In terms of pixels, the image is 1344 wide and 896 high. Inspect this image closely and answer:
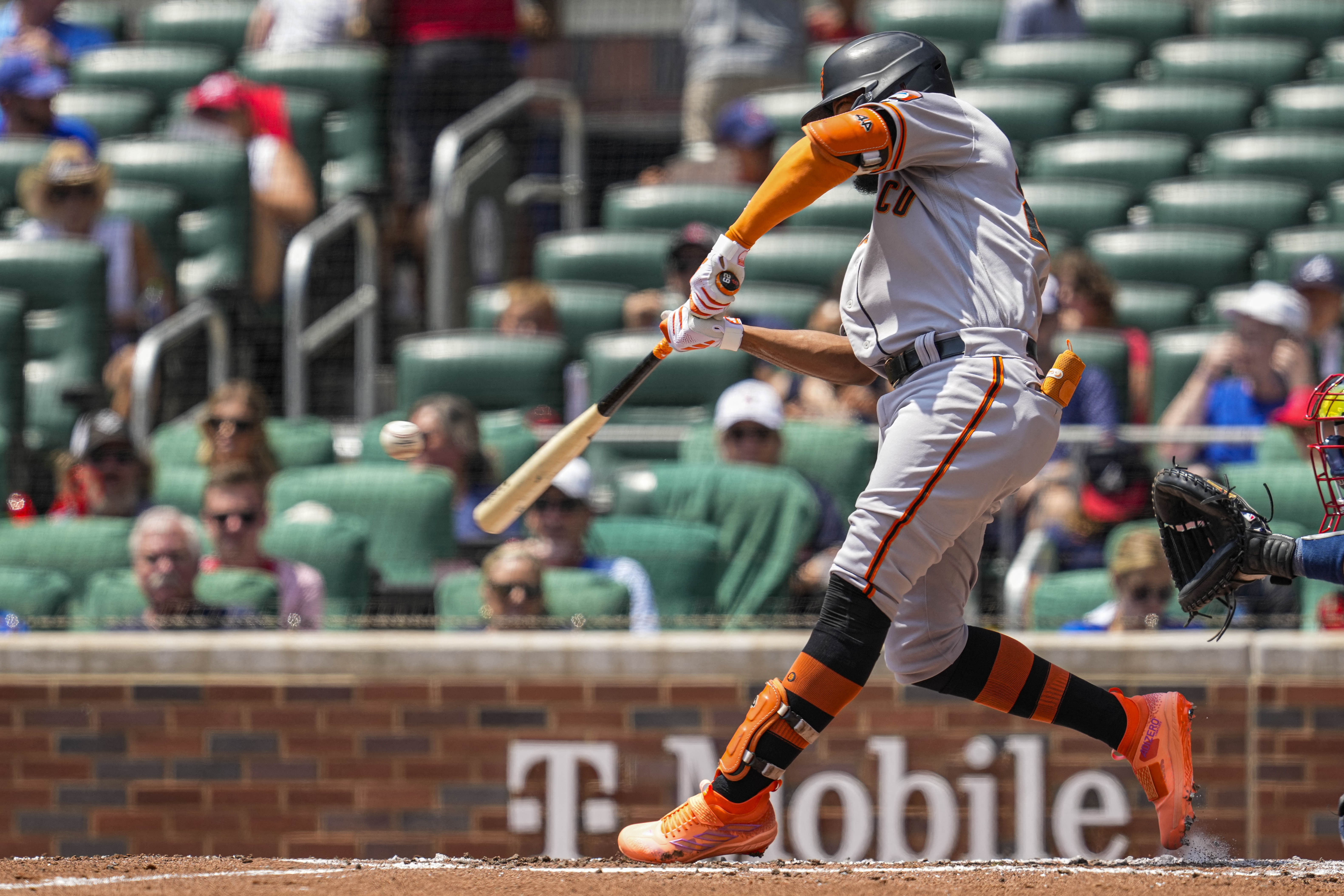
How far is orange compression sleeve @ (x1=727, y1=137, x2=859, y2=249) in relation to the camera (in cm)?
309

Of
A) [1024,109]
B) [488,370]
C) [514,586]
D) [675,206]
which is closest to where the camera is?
[514,586]

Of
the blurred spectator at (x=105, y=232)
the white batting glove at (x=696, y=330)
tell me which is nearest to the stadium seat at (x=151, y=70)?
the blurred spectator at (x=105, y=232)

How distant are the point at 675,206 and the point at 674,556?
2.71 m

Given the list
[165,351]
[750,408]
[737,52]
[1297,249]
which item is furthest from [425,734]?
[737,52]

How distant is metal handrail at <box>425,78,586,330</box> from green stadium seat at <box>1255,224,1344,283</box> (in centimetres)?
299

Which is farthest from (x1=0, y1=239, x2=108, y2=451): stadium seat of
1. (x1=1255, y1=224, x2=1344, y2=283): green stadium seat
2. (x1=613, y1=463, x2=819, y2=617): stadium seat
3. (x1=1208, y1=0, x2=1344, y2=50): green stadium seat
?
(x1=1208, y1=0, x2=1344, y2=50): green stadium seat

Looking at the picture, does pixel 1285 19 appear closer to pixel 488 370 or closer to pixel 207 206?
pixel 488 370

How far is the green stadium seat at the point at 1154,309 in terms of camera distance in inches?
257

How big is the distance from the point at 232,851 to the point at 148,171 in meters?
3.63

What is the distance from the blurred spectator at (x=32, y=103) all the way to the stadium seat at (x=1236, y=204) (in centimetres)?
447

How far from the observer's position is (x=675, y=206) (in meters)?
7.32

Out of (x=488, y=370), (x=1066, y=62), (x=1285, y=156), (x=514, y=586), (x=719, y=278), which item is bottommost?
(x=514, y=586)

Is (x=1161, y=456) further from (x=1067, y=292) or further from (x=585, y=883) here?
(x=585, y=883)

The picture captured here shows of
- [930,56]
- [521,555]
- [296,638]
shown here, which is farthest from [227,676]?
[930,56]
